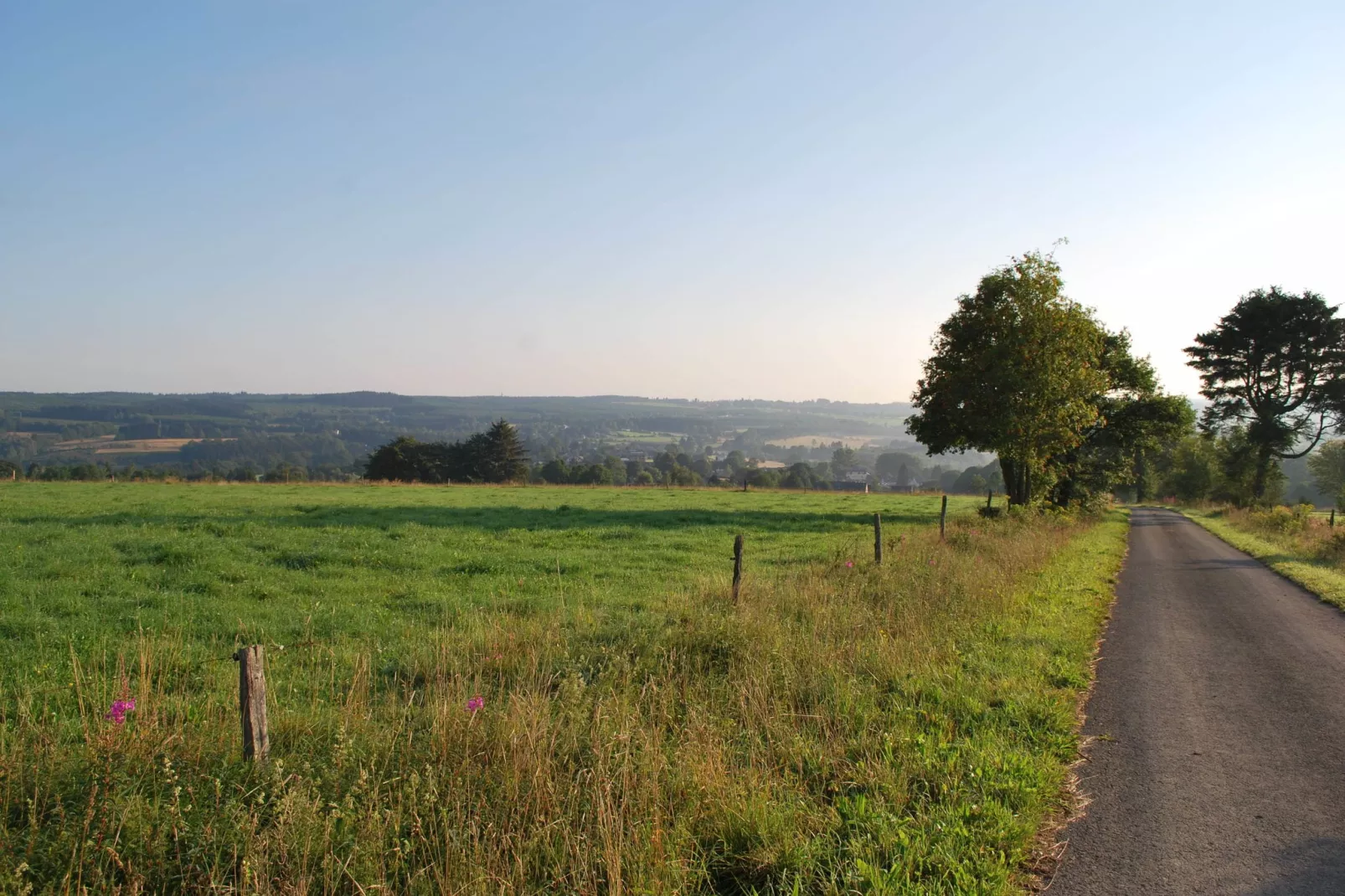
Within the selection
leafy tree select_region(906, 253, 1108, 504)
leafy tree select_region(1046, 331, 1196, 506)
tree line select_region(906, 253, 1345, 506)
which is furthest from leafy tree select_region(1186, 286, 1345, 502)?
leafy tree select_region(906, 253, 1108, 504)

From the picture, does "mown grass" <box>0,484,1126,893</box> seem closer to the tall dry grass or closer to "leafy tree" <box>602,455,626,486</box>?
the tall dry grass

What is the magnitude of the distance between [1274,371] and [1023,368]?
91.7ft

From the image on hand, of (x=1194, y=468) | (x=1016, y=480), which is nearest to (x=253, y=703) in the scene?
(x=1016, y=480)

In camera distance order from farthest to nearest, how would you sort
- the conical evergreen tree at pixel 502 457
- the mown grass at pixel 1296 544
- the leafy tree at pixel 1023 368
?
1. the conical evergreen tree at pixel 502 457
2. the leafy tree at pixel 1023 368
3. the mown grass at pixel 1296 544

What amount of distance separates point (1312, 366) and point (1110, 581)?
37.3 meters

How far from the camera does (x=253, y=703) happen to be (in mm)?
4609

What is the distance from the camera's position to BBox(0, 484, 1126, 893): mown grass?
13.1ft

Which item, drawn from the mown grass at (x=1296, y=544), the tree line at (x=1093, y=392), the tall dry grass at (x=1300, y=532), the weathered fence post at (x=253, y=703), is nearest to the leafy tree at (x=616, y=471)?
the tree line at (x=1093, y=392)

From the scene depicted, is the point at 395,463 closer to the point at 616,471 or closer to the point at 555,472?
the point at 555,472

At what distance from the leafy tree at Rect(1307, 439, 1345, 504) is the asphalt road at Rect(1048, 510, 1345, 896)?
82761mm

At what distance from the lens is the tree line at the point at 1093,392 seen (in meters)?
27.3

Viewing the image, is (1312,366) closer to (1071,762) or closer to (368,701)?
(1071,762)

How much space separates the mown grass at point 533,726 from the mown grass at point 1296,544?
6.75 meters

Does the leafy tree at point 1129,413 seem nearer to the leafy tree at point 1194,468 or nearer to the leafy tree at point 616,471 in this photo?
the leafy tree at point 1194,468
